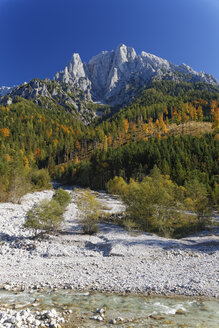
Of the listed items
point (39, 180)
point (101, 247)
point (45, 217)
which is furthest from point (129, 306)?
point (39, 180)

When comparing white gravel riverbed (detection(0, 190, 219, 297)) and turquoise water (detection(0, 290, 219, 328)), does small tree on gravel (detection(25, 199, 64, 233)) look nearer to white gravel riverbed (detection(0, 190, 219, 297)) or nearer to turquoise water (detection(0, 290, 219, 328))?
white gravel riverbed (detection(0, 190, 219, 297))

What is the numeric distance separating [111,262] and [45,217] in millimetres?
11747

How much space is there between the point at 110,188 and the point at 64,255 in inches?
2147

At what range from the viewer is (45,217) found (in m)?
25.8

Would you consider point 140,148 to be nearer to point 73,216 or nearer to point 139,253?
point 73,216

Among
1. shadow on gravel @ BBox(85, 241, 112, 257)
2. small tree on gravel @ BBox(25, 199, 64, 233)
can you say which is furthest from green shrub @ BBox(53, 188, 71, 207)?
shadow on gravel @ BBox(85, 241, 112, 257)

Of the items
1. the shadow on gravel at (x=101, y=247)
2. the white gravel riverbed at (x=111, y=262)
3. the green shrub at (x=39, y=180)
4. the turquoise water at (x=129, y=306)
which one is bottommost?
the shadow on gravel at (x=101, y=247)

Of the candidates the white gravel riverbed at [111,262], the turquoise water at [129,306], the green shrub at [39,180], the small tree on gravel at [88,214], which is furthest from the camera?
the green shrub at [39,180]

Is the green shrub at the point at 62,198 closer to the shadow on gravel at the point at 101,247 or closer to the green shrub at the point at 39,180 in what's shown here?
the shadow on gravel at the point at 101,247

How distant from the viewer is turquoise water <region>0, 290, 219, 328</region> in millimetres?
9195

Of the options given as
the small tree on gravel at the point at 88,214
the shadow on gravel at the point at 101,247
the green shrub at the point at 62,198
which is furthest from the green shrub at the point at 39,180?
the shadow on gravel at the point at 101,247

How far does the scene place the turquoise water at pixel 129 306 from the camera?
9.20 m

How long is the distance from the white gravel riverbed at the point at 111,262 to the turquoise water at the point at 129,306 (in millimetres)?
1045

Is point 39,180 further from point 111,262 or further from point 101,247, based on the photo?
point 111,262
